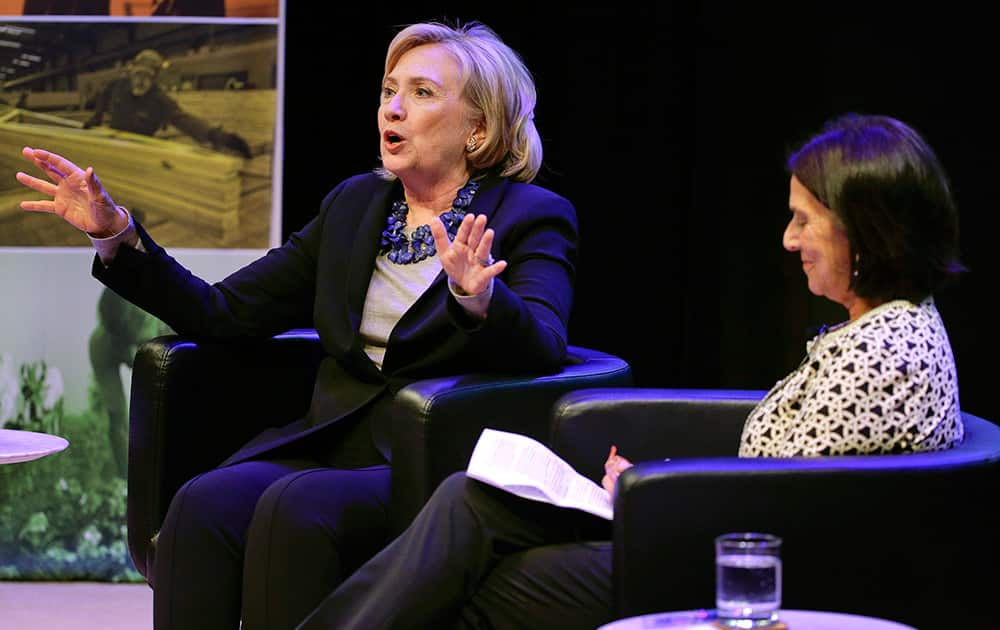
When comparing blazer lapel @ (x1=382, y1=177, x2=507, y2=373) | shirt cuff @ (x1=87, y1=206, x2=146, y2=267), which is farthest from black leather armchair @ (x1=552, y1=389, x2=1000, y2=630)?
shirt cuff @ (x1=87, y1=206, x2=146, y2=267)

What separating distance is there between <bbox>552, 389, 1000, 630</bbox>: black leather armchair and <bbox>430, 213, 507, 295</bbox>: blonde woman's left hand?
665 millimetres

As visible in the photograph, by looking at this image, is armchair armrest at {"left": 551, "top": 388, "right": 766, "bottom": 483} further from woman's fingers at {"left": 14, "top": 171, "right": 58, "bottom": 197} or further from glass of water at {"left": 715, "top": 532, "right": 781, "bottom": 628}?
woman's fingers at {"left": 14, "top": 171, "right": 58, "bottom": 197}

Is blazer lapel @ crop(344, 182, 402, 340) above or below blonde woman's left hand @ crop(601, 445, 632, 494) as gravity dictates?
above

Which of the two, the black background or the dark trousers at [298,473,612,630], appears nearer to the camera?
the dark trousers at [298,473,612,630]

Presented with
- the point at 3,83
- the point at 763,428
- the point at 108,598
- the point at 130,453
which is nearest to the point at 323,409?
the point at 130,453

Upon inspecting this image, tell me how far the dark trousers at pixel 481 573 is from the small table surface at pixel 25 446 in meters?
0.69

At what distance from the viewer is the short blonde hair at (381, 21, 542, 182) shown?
294 centimetres

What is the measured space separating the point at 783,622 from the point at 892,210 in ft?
2.08

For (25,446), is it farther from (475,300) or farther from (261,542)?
(475,300)

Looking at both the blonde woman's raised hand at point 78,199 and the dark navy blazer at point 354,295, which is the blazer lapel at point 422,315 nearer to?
the dark navy blazer at point 354,295

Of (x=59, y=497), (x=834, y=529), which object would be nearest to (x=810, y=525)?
(x=834, y=529)

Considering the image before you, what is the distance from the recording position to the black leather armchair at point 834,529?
180 centimetres

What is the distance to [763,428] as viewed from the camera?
2104 millimetres

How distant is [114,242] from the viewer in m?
2.78
